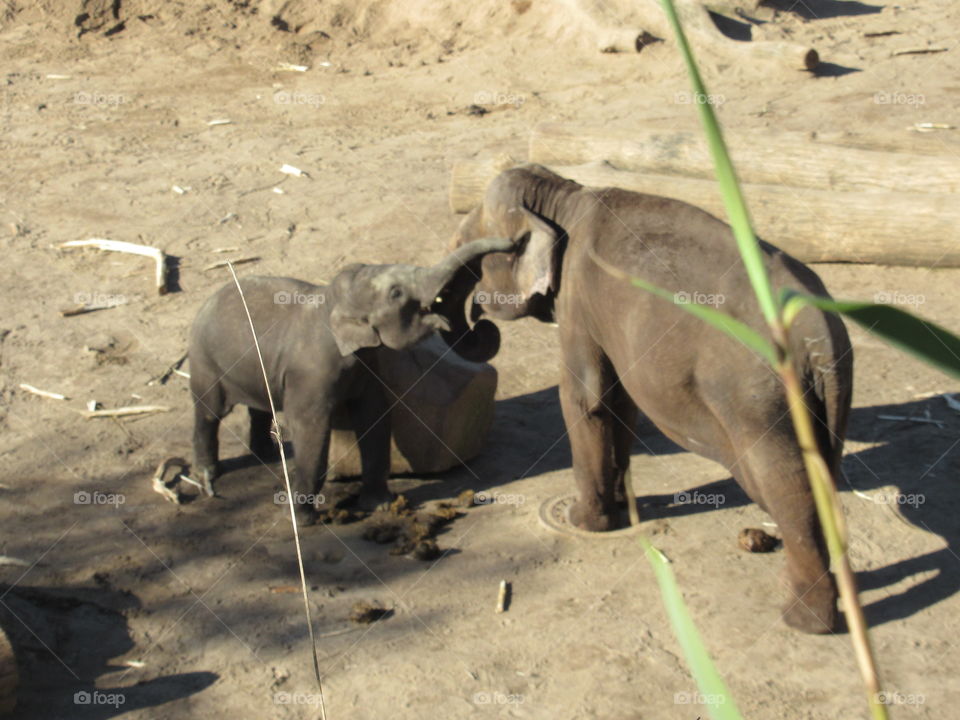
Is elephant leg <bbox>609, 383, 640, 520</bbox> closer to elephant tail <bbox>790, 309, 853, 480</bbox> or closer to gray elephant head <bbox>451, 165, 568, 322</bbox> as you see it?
gray elephant head <bbox>451, 165, 568, 322</bbox>

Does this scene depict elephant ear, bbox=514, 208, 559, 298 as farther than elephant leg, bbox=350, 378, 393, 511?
No

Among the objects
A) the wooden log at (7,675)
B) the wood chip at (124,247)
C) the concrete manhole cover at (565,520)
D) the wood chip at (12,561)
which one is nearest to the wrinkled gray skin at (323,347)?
the concrete manhole cover at (565,520)

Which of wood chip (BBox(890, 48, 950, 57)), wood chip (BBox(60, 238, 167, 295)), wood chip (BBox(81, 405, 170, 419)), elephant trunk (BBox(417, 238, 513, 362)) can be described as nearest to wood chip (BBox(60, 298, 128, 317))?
wood chip (BBox(60, 238, 167, 295))

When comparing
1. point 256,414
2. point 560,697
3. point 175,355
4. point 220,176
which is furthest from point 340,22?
point 560,697

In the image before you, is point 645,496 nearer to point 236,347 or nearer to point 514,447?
point 514,447

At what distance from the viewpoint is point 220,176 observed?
11.7m

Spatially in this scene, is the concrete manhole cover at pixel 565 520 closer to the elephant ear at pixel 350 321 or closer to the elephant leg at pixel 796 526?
the elephant leg at pixel 796 526

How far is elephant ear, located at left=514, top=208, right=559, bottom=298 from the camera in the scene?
5457 millimetres

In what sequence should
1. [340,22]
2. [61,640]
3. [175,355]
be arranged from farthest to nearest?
[340,22]
[175,355]
[61,640]

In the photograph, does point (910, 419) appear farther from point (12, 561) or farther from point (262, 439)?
point (12, 561)

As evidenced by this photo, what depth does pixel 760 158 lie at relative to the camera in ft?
31.6

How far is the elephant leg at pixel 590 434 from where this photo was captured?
221 inches

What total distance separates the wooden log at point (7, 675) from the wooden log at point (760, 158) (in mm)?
7039

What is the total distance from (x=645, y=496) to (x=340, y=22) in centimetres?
1181
